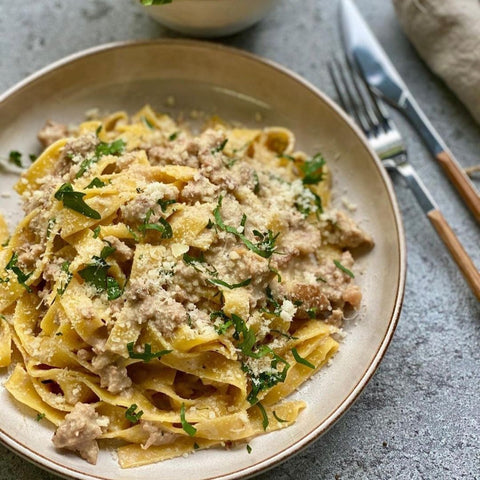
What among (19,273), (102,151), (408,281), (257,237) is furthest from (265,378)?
(102,151)

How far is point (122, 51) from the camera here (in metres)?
4.76

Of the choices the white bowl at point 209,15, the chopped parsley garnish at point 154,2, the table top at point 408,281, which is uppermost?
the chopped parsley garnish at point 154,2

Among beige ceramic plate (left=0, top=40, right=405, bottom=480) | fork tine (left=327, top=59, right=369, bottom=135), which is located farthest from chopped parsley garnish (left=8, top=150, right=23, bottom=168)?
fork tine (left=327, top=59, right=369, bottom=135)

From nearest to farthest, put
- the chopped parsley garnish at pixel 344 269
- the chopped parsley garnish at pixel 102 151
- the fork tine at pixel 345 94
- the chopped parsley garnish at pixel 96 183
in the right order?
the chopped parsley garnish at pixel 96 183 → the chopped parsley garnish at pixel 102 151 → the chopped parsley garnish at pixel 344 269 → the fork tine at pixel 345 94

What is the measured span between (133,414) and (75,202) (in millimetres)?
1228

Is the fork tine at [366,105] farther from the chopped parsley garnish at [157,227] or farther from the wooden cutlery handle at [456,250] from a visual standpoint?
the chopped parsley garnish at [157,227]

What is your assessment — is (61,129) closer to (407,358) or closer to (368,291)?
(368,291)

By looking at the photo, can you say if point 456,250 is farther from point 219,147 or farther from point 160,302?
point 160,302

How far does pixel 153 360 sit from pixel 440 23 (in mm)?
3319

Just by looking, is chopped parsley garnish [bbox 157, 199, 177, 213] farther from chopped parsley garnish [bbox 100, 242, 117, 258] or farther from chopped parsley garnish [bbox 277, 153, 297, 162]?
chopped parsley garnish [bbox 277, 153, 297, 162]

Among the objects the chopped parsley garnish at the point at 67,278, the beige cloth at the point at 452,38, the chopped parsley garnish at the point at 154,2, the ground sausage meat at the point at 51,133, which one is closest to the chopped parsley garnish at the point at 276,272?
the chopped parsley garnish at the point at 67,278

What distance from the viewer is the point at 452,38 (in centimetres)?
515

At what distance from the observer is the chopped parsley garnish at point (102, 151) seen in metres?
4.11

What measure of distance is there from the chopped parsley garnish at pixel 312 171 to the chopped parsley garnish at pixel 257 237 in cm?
64
